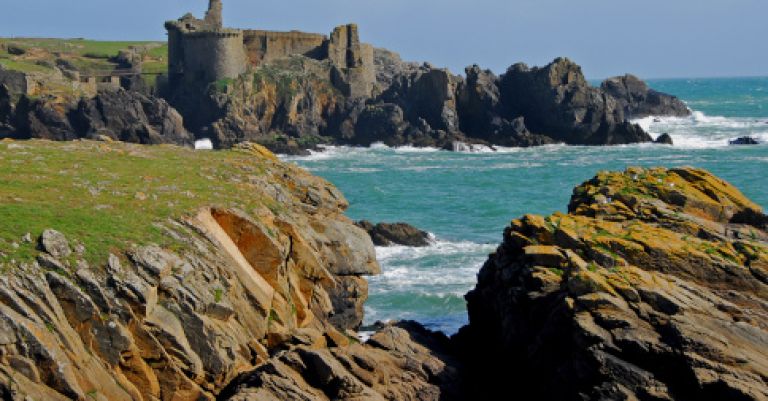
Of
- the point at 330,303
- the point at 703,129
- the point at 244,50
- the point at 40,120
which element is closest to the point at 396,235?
the point at 330,303

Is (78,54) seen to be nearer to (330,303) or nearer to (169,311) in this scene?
(330,303)

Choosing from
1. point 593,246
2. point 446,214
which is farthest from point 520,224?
point 446,214

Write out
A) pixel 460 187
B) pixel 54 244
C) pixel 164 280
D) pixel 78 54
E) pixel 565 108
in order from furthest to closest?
pixel 78 54 < pixel 565 108 < pixel 460 187 < pixel 164 280 < pixel 54 244

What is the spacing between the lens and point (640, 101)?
128 meters

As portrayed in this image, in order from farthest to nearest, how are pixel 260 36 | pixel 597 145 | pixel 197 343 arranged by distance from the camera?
pixel 260 36 < pixel 597 145 < pixel 197 343

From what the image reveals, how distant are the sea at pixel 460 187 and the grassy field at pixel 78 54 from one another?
3045 centimetres

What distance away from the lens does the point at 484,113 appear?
95.9m

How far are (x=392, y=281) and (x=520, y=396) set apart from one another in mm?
16036

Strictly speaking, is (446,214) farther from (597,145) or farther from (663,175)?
(597,145)

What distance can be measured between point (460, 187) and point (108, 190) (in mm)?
44009

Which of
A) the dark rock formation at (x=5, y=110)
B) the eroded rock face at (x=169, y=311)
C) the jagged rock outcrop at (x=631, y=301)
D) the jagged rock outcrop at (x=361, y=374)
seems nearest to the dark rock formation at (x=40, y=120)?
the dark rock formation at (x=5, y=110)

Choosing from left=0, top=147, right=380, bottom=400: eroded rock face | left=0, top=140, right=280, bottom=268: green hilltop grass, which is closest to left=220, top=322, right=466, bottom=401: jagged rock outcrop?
left=0, top=147, right=380, bottom=400: eroded rock face

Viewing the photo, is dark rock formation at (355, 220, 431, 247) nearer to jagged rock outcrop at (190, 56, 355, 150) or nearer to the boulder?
jagged rock outcrop at (190, 56, 355, 150)

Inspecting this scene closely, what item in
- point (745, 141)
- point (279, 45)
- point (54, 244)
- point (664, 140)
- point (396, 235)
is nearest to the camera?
point (54, 244)
